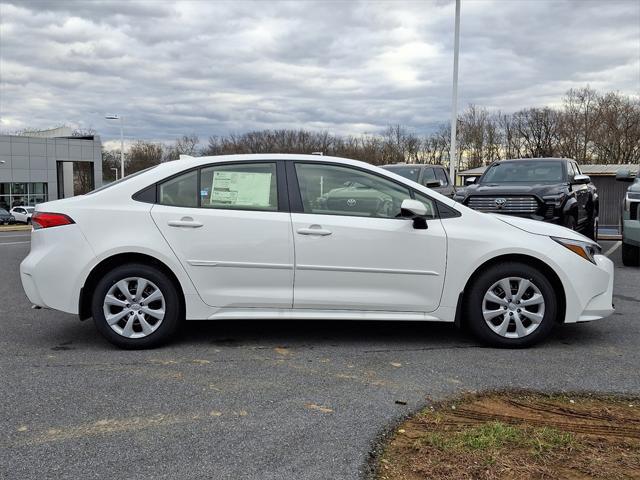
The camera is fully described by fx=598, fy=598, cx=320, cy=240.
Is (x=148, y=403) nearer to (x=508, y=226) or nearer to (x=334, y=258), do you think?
(x=334, y=258)

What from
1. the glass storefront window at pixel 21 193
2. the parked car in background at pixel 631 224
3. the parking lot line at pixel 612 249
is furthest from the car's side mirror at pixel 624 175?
the glass storefront window at pixel 21 193

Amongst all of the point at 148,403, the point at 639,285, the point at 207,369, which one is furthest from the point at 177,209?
the point at 639,285

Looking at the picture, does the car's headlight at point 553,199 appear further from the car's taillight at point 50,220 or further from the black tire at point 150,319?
the car's taillight at point 50,220

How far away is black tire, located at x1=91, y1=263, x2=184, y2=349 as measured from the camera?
4855 millimetres

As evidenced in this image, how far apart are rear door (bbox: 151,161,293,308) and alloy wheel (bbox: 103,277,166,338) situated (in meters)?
0.36

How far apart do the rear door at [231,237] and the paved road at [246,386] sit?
0.52m

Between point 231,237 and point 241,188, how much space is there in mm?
454

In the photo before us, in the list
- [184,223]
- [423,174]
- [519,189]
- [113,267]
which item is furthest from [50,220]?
[423,174]

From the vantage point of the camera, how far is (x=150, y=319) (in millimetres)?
4945

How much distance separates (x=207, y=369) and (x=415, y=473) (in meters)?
2.09

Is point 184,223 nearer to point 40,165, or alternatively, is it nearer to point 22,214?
point 22,214

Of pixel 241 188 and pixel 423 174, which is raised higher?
pixel 423 174

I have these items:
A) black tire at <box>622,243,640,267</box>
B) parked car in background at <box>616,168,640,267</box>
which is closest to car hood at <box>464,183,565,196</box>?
parked car in background at <box>616,168,640,267</box>

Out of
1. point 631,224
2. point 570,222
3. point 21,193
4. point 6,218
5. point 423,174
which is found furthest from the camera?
point 21,193
